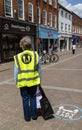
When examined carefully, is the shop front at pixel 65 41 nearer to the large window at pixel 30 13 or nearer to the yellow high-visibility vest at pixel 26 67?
the large window at pixel 30 13

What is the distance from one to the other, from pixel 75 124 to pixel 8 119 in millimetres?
1516

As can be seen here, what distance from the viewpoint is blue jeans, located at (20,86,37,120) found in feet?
15.4

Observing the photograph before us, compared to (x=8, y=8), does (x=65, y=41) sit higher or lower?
lower

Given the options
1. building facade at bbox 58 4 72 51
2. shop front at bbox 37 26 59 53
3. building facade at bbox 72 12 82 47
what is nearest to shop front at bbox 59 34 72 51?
building facade at bbox 58 4 72 51

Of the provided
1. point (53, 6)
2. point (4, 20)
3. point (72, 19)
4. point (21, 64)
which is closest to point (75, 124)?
point (21, 64)

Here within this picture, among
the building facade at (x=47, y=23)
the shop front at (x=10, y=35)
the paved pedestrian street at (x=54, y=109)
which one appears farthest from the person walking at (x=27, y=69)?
the building facade at (x=47, y=23)

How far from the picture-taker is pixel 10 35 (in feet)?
65.7

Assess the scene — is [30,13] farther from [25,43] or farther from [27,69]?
[27,69]

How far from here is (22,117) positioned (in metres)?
5.09

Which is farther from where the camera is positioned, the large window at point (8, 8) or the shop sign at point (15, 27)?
the large window at point (8, 8)

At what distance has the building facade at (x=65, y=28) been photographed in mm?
36200

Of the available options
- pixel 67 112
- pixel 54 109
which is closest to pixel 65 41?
pixel 54 109

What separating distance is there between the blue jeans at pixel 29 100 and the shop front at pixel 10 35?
1403 centimetres

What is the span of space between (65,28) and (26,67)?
3555 centimetres
